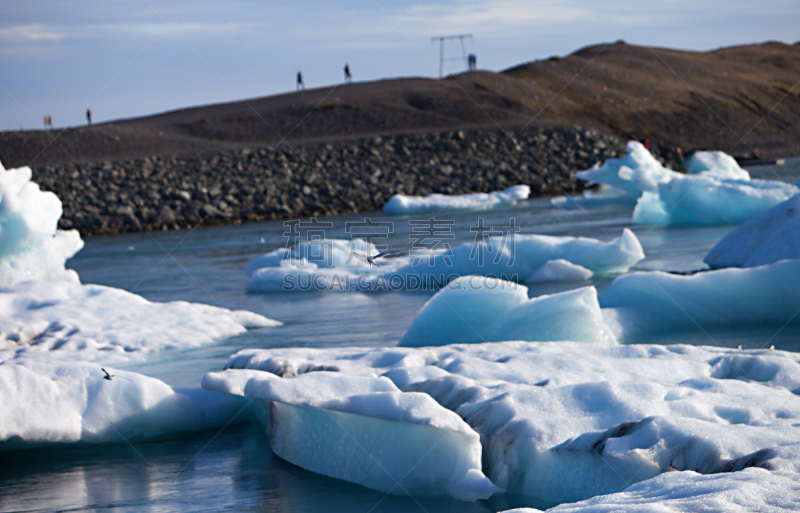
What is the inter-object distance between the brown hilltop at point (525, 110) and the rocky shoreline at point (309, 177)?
9.83 feet

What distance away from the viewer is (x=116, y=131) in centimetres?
2806

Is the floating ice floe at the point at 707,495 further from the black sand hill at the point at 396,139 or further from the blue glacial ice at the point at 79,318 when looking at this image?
the black sand hill at the point at 396,139

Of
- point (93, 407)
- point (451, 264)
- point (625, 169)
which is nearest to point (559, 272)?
point (451, 264)

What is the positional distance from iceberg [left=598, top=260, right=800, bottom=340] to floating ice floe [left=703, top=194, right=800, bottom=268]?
0.84 m

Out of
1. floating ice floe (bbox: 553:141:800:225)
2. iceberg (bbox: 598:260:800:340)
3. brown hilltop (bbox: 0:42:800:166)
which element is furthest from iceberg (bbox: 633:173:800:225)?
brown hilltop (bbox: 0:42:800:166)

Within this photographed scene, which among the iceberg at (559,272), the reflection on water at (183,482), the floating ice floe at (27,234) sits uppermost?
the floating ice floe at (27,234)

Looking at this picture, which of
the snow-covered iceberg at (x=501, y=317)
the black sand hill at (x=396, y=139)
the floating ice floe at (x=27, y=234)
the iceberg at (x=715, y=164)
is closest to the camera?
the snow-covered iceberg at (x=501, y=317)

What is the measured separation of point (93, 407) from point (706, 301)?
4217 millimetres

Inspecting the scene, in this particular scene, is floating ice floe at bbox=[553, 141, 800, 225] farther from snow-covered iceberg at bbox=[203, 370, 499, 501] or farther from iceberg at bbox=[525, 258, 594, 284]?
snow-covered iceberg at bbox=[203, 370, 499, 501]

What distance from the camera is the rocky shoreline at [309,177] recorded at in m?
18.7

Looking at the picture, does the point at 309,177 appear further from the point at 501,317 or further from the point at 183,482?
the point at 183,482

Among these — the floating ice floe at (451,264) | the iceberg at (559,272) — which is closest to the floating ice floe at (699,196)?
the floating ice floe at (451,264)

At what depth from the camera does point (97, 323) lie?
6145 millimetres

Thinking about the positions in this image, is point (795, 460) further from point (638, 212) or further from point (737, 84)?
point (737, 84)
